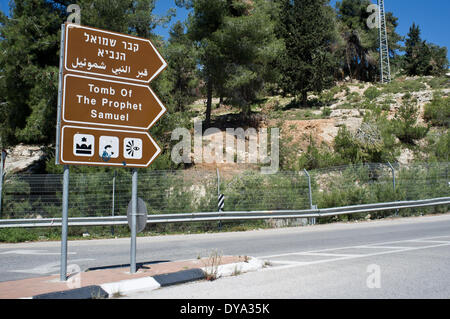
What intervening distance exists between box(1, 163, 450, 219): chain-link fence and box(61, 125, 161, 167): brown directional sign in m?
8.52

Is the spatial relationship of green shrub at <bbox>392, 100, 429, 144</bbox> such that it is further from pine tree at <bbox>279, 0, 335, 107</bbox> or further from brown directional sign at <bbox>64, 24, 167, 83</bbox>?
brown directional sign at <bbox>64, 24, 167, 83</bbox>

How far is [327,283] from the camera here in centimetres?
627

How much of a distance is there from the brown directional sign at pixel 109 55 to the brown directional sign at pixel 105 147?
989 mm

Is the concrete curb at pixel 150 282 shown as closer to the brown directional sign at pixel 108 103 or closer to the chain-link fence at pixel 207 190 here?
the brown directional sign at pixel 108 103

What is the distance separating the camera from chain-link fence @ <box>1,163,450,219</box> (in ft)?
50.9

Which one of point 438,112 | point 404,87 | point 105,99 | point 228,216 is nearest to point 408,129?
point 438,112

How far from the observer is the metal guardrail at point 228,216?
14.8m

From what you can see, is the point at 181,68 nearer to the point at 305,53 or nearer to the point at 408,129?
the point at 305,53

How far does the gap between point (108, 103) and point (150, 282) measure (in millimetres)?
3068

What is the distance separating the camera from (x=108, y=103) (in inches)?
286

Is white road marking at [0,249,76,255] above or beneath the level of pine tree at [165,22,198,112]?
beneath

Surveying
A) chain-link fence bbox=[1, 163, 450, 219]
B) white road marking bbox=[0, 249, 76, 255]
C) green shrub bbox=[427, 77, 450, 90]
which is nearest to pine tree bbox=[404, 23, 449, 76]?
green shrub bbox=[427, 77, 450, 90]

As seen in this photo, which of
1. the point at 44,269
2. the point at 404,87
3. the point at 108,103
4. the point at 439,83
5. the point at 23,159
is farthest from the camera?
the point at 404,87

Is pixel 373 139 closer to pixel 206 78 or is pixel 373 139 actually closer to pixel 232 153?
pixel 232 153
